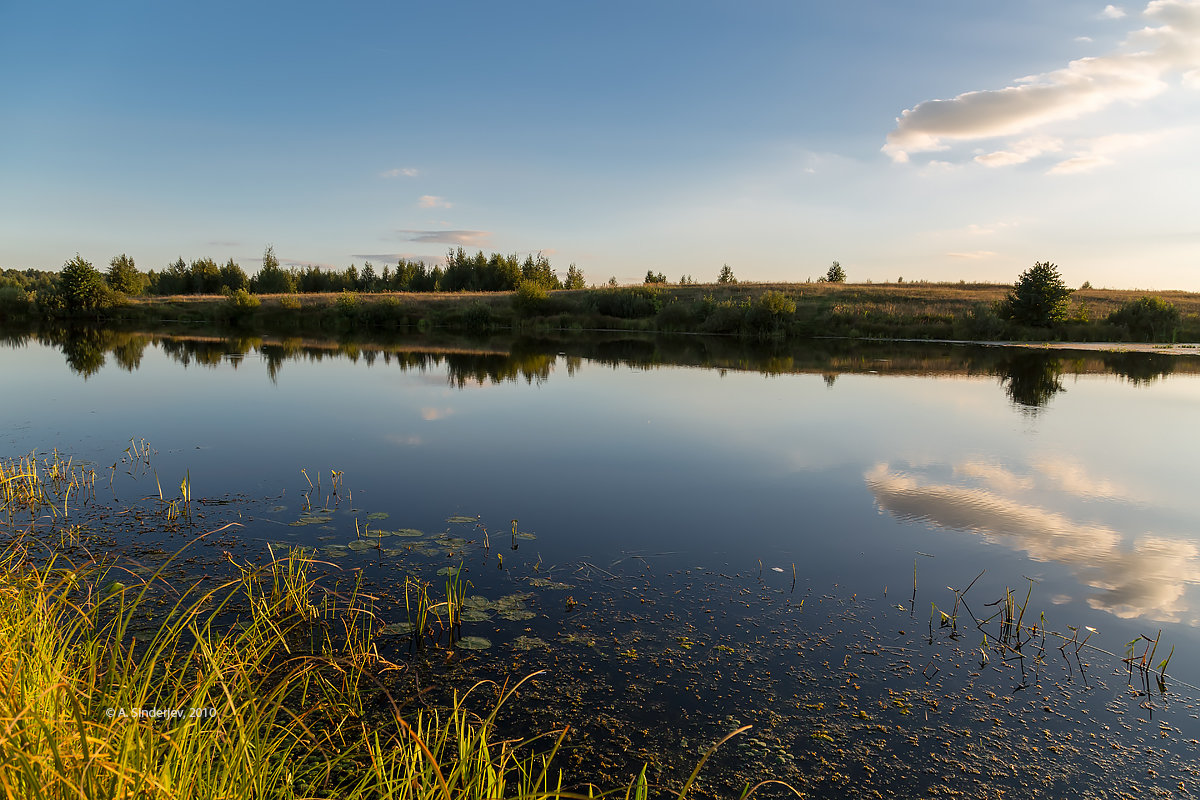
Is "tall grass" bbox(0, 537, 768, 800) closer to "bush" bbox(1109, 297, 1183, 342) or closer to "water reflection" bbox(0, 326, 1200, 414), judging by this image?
"water reflection" bbox(0, 326, 1200, 414)

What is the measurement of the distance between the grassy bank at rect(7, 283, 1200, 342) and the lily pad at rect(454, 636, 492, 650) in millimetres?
44932

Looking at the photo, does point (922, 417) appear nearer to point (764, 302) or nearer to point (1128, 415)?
point (1128, 415)

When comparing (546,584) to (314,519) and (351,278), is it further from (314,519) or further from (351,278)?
(351,278)

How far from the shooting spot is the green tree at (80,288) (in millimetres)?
59875

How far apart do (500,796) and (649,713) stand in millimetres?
2227

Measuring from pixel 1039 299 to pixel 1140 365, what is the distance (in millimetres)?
17537

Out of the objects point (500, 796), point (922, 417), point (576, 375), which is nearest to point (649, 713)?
point (500, 796)

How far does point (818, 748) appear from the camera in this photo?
4.17 metres

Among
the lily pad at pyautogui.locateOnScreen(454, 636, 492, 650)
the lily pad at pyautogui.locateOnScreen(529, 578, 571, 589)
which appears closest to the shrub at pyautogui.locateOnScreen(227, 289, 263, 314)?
the lily pad at pyautogui.locateOnScreen(529, 578, 571, 589)

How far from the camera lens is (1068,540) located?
7.93 meters

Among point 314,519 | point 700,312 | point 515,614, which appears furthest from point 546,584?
point 700,312

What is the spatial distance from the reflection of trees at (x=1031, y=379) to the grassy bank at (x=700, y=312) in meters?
15.4

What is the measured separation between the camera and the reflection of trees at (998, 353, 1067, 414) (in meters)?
18.7

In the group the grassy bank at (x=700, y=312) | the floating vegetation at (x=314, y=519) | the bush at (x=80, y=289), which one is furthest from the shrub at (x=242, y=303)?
the floating vegetation at (x=314, y=519)
